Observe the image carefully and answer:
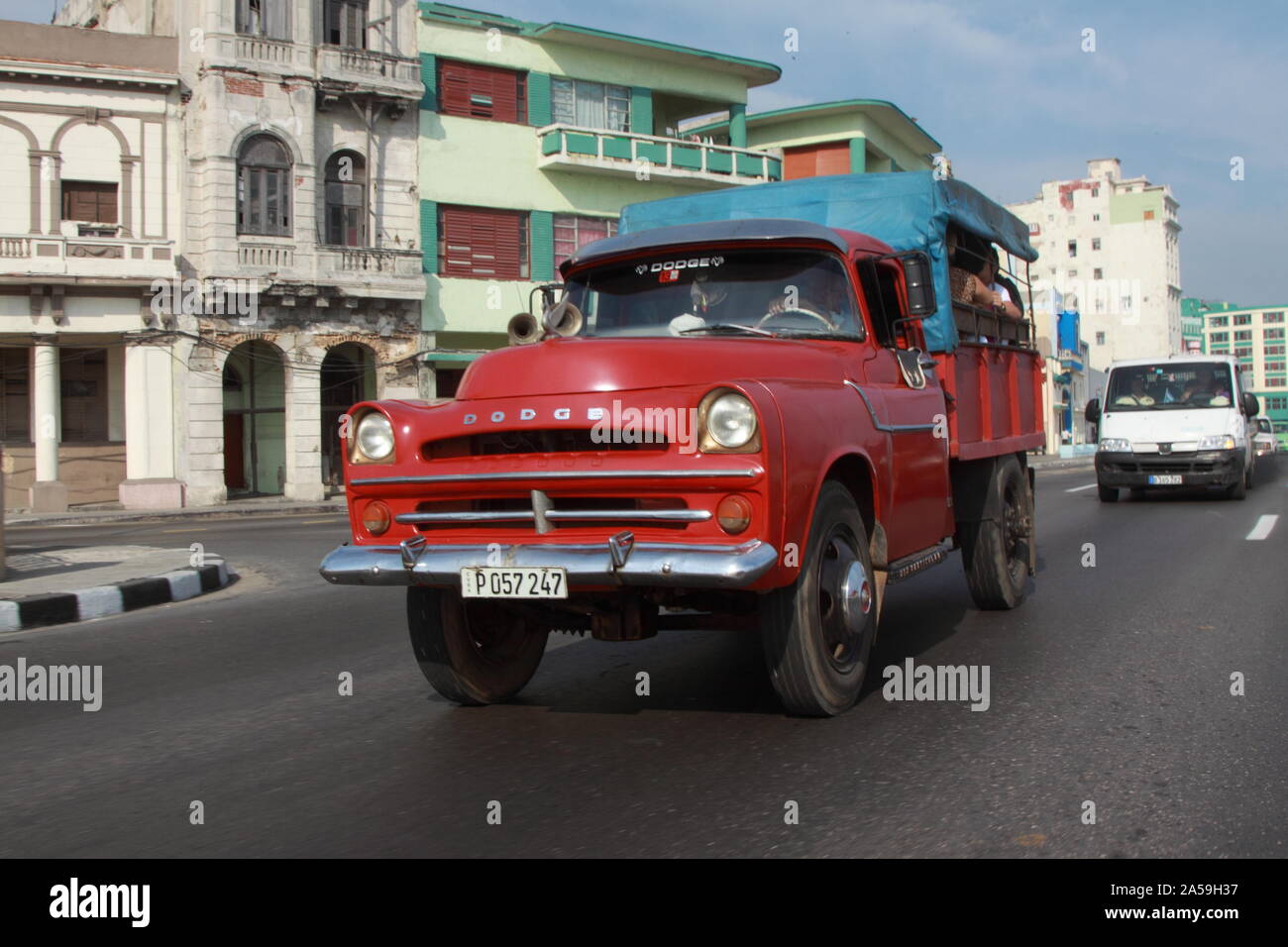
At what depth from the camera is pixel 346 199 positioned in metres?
28.2

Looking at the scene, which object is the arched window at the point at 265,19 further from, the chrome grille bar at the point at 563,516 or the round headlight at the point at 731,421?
the round headlight at the point at 731,421

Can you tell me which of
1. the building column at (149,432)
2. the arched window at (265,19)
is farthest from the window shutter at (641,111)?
the building column at (149,432)

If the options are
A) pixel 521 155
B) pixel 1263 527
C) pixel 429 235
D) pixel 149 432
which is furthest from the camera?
pixel 521 155

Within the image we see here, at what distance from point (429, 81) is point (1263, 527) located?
22331 mm

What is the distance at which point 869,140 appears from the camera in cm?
3822

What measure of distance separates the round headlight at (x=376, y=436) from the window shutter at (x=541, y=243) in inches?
1042

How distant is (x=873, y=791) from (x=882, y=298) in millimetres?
2784

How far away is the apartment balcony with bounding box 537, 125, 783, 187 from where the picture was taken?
30.8 metres

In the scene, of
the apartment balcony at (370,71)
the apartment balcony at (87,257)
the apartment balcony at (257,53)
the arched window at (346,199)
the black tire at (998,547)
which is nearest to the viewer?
the black tire at (998,547)

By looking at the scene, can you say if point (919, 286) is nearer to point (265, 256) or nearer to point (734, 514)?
point (734, 514)

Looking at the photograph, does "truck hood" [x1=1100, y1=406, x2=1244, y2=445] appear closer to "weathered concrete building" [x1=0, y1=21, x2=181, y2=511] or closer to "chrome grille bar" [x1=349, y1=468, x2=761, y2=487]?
"chrome grille bar" [x1=349, y1=468, x2=761, y2=487]

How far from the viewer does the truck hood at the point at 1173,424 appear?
59.1ft

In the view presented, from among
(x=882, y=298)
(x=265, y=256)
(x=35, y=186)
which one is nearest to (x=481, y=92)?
(x=265, y=256)
